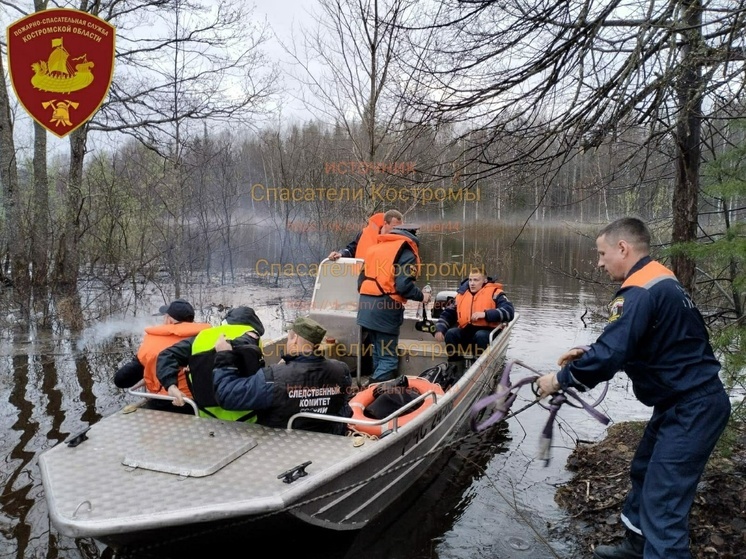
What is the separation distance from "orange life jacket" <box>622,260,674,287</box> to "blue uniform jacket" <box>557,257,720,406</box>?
23 mm

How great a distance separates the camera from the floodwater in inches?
164

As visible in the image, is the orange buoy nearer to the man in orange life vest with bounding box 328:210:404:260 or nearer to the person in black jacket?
the person in black jacket

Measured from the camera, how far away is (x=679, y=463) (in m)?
3.02

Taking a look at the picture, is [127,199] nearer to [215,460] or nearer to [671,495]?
[215,460]

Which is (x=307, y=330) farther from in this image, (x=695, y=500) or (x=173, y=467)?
(x=695, y=500)

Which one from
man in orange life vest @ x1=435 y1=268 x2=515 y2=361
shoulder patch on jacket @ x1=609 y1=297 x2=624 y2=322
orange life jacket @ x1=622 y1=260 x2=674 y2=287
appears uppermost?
orange life jacket @ x1=622 y1=260 x2=674 y2=287

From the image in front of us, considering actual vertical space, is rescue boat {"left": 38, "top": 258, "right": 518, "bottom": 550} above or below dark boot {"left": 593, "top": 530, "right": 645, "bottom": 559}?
above

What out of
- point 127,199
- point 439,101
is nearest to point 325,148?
point 127,199

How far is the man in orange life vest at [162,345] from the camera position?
4.60m

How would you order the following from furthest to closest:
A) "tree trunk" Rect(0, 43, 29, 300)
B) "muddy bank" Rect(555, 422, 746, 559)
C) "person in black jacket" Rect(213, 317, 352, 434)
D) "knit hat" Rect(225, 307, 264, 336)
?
"tree trunk" Rect(0, 43, 29, 300) < "knit hat" Rect(225, 307, 264, 336) < "person in black jacket" Rect(213, 317, 352, 434) < "muddy bank" Rect(555, 422, 746, 559)

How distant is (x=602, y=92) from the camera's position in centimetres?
410

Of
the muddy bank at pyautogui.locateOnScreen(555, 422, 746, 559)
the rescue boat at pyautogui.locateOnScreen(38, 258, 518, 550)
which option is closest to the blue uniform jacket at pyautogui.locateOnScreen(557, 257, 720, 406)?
the muddy bank at pyautogui.locateOnScreen(555, 422, 746, 559)

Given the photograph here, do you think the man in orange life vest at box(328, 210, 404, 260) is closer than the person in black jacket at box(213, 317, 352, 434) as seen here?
No

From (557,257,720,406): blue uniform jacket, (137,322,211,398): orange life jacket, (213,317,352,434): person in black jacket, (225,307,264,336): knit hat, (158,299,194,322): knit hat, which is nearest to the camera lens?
(557,257,720,406): blue uniform jacket
